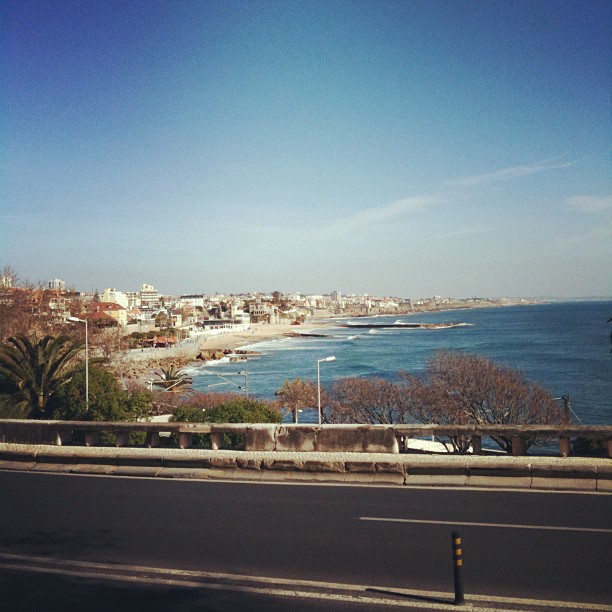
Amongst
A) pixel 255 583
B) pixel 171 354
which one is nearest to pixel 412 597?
pixel 255 583

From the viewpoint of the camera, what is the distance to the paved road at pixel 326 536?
20.5 feet

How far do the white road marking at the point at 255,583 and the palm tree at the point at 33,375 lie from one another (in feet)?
45.6

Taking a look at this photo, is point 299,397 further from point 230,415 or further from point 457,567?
point 457,567

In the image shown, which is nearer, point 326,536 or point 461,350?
point 326,536

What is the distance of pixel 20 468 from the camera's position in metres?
11.8

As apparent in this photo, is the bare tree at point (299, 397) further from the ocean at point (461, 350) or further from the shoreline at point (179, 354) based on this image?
the shoreline at point (179, 354)

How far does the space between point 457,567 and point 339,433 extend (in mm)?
5565

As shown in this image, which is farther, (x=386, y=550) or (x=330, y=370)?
(x=330, y=370)

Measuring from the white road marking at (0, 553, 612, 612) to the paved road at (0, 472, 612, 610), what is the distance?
32 mm

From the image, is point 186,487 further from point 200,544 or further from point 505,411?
point 505,411

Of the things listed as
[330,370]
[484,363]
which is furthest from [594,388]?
[330,370]

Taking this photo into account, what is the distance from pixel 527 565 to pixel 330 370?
81.7 metres

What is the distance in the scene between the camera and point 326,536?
7.54m

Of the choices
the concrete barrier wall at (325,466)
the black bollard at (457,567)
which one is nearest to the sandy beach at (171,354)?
the concrete barrier wall at (325,466)
